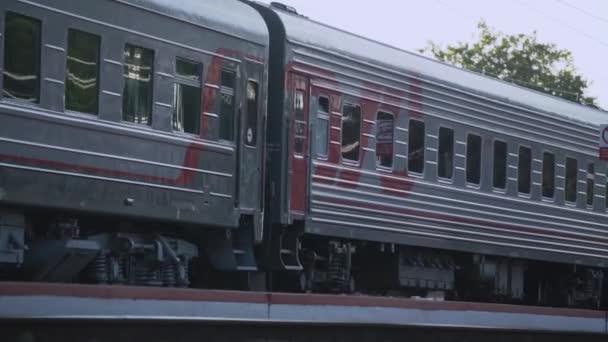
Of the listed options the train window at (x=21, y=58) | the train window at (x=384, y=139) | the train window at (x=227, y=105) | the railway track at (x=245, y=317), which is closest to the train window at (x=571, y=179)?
the train window at (x=384, y=139)

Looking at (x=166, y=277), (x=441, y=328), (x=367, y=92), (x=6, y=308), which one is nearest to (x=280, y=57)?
(x=367, y=92)

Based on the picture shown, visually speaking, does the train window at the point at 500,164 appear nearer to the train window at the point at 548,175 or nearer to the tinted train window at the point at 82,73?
the train window at the point at 548,175

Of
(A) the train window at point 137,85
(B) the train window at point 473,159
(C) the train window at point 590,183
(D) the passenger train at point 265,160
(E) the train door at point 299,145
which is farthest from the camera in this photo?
(C) the train window at point 590,183

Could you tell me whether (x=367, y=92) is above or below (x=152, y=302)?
above

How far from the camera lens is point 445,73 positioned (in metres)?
20.2

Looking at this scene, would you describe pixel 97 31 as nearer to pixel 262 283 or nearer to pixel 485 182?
pixel 262 283

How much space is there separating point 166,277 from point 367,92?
188 inches

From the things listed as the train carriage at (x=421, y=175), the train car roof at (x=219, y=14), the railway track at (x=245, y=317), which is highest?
the train car roof at (x=219, y=14)

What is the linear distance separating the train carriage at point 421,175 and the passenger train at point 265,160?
4cm

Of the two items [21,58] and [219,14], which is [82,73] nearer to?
[21,58]

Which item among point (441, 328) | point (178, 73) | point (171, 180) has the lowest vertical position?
point (441, 328)

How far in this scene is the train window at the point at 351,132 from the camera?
56.5ft

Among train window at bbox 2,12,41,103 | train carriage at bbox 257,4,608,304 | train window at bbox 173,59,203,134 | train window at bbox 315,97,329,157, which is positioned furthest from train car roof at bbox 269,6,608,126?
train window at bbox 2,12,41,103

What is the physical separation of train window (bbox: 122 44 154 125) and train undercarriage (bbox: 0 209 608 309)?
1.22 metres
